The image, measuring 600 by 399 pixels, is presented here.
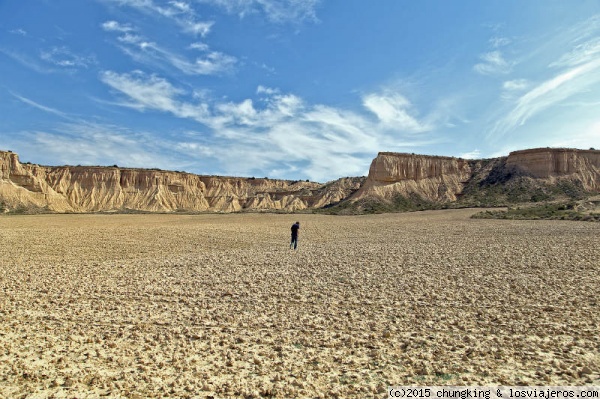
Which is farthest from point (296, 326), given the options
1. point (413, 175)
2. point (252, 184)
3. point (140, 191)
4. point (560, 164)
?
point (252, 184)

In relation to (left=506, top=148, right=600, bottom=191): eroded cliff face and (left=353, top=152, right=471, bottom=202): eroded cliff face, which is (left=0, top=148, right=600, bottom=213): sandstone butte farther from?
(left=506, top=148, right=600, bottom=191): eroded cliff face

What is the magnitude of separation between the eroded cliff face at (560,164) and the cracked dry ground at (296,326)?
59.4 m

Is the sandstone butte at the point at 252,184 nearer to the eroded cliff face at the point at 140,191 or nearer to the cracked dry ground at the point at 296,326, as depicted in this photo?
the eroded cliff face at the point at 140,191

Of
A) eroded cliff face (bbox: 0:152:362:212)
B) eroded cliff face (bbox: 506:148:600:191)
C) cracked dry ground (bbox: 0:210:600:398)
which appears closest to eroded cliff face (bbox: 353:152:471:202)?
eroded cliff face (bbox: 506:148:600:191)

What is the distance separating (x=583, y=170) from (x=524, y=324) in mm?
74701

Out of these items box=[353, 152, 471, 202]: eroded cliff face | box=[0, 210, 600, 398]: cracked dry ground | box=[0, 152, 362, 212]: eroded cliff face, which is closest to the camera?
box=[0, 210, 600, 398]: cracked dry ground

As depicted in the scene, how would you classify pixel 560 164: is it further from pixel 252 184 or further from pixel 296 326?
pixel 296 326

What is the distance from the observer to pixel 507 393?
455 centimetres

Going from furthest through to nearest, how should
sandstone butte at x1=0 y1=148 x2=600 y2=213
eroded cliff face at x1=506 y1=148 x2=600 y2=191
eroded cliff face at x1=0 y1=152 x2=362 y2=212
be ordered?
1. eroded cliff face at x1=0 y1=152 x2=362 y2=212
2. sandstone butte at x1=0 y1=148 x2=600 y2=213
3. eroded cliff face at x1=506 y1=148 x2=600 y2=191

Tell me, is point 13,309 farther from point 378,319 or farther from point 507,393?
point 507,393

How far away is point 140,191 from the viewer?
309 ft

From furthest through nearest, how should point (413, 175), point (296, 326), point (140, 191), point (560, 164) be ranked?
point (140, 191) < point (413, 175) < point (560, 164) < point (296, 326)

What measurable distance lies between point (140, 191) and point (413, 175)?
62.2 m

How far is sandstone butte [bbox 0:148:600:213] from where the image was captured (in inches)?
2653
